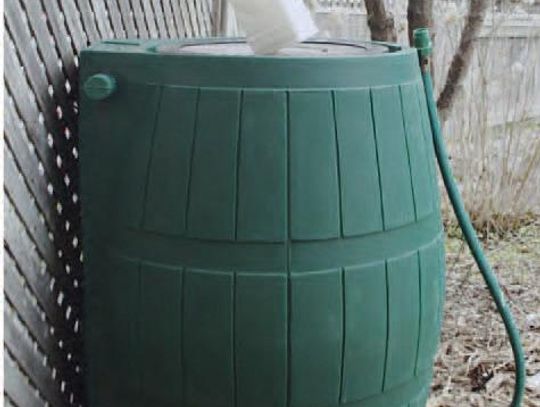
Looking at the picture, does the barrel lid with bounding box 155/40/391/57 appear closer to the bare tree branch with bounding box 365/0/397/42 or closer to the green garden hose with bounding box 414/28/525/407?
the green garden hose with bounding box 414/28/525/407

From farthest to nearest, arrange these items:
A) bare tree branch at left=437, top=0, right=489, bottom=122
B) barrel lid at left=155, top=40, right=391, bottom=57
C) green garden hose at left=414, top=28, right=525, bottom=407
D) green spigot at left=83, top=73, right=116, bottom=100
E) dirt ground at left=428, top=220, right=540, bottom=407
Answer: bare tree branch at left=437, top=0, right=489, bottom=122 < dirt ground at left=428, top=220, right=540, bottom=407 < green garden hose at left=414, top=28, right=525, bottom=407 < barrel lid at left=155, top=40, right=391, bottom=57 < green spigot at left=83, top=73, right=116, bottom=100

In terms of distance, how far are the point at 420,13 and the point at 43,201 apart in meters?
1.60

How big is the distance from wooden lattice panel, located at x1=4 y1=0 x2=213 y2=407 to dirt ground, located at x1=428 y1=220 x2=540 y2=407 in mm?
1129

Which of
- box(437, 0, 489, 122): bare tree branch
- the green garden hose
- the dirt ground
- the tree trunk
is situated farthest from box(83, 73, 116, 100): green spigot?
box(437, 0, 489, 122): bare tree branch

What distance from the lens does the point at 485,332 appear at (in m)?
2.82

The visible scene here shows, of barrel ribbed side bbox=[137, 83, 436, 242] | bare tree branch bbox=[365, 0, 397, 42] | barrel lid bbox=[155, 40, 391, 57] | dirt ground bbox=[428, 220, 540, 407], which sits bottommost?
dirt ground bbox=[428, 220, 540, 407]

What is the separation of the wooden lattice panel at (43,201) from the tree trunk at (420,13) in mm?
1224

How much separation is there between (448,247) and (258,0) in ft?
7.79

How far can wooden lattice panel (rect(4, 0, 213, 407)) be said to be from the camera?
59.7 inches

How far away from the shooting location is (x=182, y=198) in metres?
1.46

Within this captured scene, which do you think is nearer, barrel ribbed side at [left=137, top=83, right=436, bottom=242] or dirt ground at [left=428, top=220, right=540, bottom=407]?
barrel ribbed side at [left=137, top=83, right=436, bottom=242]

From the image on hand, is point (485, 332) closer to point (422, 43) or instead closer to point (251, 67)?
point (422, 43)

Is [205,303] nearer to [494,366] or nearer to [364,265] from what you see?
[364,265]

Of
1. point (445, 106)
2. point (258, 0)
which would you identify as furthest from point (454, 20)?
point (258, 0)
